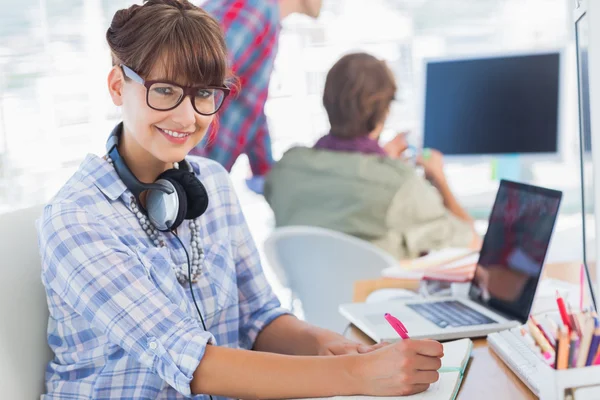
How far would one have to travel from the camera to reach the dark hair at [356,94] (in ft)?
8.22

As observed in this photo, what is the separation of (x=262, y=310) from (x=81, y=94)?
2.02 m

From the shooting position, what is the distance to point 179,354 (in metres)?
0.96

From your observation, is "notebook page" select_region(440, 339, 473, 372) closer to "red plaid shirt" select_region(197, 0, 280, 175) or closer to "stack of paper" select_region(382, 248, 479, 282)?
"stack of paper" select_region(382, 248, 479, 282)

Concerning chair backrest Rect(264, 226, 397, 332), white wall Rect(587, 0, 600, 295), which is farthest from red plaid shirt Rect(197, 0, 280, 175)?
white wall Rect(587, 0, 600, 295)

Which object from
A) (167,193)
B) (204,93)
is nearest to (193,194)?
(167,193)

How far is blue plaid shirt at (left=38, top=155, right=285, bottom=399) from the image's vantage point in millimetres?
979

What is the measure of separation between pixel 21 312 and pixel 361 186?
142 centimetres

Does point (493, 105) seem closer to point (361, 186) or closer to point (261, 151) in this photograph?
point (361, 186)

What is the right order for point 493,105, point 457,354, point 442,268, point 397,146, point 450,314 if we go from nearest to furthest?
point 457,354 < point 450,314 < point 442,268 < point 493,105 < point 397,146

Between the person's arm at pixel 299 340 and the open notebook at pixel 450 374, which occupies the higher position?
the open notebook at pixel 450 374

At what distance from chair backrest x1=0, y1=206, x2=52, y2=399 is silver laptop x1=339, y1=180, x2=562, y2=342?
0.53 meters

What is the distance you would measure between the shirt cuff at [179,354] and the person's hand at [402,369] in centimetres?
21

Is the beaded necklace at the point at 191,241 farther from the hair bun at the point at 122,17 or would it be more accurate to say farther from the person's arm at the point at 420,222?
the person's arm at the point at 420,222

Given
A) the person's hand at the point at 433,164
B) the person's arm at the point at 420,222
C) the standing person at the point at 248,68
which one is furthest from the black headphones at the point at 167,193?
the person's hand at the point at 433,164
